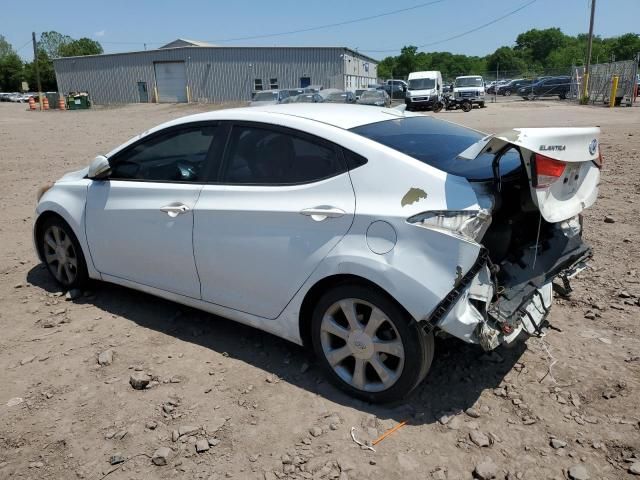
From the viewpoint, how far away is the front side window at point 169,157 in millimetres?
3727

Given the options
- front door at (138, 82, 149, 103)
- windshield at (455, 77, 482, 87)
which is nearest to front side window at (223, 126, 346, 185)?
windshield at (455, 77, 482, 87)

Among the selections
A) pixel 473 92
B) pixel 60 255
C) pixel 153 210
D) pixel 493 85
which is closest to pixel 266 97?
pixel 473 92

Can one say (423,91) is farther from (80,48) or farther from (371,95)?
(80,48)

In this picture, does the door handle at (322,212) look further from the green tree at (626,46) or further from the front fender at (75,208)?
the green tree at (626,46)

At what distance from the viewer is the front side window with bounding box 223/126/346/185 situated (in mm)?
3158

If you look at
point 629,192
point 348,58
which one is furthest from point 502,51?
point 629,192

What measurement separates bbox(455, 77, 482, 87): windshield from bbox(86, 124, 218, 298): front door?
3520 cm

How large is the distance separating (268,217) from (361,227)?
0.64 meters

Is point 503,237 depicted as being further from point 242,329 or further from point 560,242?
point 242,329

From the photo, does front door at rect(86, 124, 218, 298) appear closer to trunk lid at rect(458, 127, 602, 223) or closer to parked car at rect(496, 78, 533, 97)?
trunk lid at rect(458, 127, 602, 223)

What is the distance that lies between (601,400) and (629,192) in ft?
18.5

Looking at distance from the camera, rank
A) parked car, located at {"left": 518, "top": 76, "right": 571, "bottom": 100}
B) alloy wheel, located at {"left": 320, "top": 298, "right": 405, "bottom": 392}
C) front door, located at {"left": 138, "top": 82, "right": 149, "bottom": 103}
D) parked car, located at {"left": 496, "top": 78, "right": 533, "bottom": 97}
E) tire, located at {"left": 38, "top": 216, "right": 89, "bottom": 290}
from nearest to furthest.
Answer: alloy wheel, located at {"left": 320, "top": 298, "right": 405, "bottom": 392} < tire, located at {"left": 38, "top": 216, "right": 89, "bottom": 290} < parked car, located at {"left": 518, "top": 76, "right": 571, "bottom": 100} < parked car, located at {"left": 496, "top": 78, "right": 533, "bottom": 97} < front door, located at {"left": 138, "top": 82, "right": 149, "bottom": 103}

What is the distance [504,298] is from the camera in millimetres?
2932

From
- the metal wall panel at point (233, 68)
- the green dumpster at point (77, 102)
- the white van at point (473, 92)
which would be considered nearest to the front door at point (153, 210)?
the white van at point (473, 92)
